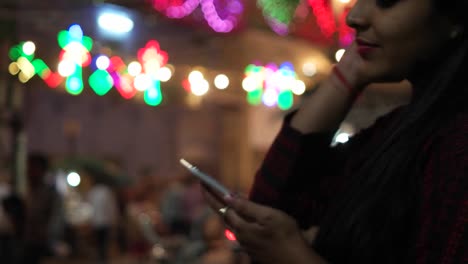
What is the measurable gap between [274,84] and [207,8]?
1267 millimetres

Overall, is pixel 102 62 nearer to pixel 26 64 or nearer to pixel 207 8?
pixel 26 64

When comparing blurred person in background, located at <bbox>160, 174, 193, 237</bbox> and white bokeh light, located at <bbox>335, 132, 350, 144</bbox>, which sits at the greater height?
blurred person in background, located at <bbox>160, 174, 193, 237</bbox>

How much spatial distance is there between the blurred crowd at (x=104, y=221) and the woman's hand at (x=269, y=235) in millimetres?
1405

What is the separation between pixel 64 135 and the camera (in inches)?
551

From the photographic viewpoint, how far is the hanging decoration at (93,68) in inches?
282

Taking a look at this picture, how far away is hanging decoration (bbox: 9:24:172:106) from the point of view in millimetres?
7172

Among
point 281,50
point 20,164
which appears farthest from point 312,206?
point 281,50

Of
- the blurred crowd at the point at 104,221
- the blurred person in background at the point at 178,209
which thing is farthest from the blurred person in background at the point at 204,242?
the blurred person in background at the point at 178,209

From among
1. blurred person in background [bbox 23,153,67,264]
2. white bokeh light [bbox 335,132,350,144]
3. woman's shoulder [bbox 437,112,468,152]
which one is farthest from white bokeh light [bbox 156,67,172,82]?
woman's shoulder [bbox 437,112,468,152]

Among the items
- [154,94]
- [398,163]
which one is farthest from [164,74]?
[398,163]

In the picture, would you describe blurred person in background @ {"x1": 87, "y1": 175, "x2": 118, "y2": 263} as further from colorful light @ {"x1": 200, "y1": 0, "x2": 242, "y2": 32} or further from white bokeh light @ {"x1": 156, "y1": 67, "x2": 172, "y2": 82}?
colorful light @ {"x1": 200, "y1": 0, "x2": 242, "y2": 32}

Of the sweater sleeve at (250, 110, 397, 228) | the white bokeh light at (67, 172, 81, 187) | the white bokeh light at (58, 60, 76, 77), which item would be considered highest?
the white bokeh light at (67, 172, 81, 187)

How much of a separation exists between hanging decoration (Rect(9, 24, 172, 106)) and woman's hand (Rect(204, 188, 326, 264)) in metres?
5.94

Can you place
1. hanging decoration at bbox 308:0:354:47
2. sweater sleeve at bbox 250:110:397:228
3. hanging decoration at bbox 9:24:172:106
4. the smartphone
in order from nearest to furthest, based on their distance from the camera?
1. the smartphone
2. sweater sleeve at bbox 250:110:397:228
3. hanging decoration at bbox 308:0:354:47
4. hanging decoration at bbox 9:24:172:106
